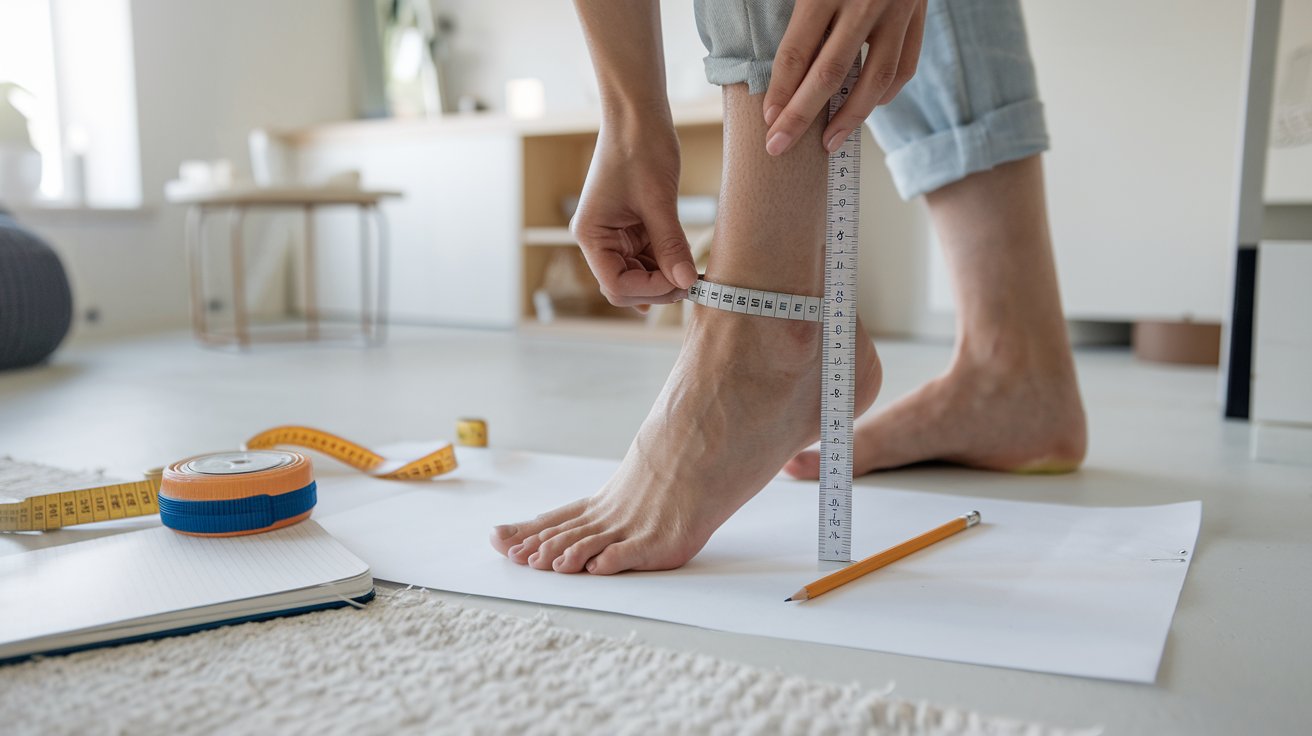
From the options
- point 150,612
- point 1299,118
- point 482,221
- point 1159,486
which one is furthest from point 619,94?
point 482,221

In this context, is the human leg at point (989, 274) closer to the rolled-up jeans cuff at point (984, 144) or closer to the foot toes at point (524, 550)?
the rolled-up jeans cuff at point (984, 144)

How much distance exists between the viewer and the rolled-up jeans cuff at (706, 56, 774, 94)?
826 mm

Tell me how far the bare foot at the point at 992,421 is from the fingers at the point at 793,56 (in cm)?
53

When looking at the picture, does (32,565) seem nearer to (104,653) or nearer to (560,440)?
(104,653)

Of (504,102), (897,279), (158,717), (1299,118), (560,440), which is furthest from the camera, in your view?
(504,102)

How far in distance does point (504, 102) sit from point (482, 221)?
79cm

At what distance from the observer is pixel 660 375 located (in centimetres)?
230

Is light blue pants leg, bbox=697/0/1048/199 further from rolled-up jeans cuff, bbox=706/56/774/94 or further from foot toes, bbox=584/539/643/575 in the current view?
foot toes, bbox=584/539/643/575

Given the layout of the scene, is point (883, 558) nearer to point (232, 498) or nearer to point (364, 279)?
point (232, 498)

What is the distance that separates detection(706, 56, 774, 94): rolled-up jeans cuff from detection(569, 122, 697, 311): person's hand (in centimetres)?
10

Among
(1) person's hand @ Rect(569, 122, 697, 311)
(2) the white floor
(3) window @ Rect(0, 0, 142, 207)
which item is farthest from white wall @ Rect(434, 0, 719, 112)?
(1) person's hand @ Rect(569, 122, 697, 311)

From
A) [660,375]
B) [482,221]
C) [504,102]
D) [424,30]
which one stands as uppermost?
[424,30]

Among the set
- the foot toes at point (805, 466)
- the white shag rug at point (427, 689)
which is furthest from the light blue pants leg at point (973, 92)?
the white shag rug at point (427, 689)

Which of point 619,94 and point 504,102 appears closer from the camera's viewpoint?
point 619,94
